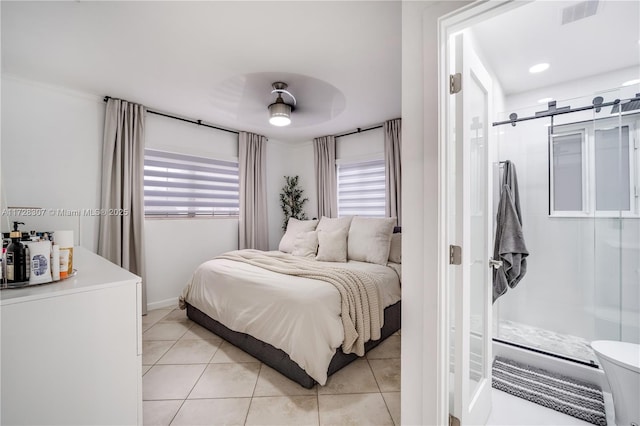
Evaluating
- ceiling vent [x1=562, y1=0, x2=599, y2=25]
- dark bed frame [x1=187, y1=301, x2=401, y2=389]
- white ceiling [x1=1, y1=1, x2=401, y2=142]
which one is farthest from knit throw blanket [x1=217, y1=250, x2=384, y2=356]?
ceiling vent [x1=562, y1=0, x2=599, y2=25]

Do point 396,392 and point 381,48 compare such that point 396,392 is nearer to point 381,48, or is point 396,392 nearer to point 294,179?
point 381,48

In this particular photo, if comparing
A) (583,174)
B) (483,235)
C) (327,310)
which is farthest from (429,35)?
(583,174)

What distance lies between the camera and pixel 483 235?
1471mm

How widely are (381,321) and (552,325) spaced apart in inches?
67.9

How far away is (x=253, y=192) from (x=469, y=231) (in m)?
3.49

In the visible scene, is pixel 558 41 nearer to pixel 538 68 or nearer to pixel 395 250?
pixel 538 68

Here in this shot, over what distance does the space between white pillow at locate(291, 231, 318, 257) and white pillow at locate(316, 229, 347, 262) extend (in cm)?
19

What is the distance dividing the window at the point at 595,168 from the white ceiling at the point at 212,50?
163 centimetres

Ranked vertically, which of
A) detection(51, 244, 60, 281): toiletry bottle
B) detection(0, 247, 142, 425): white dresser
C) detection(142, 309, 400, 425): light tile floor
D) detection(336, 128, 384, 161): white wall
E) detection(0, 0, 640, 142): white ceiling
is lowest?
detection(142, 309, 400, 425): light tile floor

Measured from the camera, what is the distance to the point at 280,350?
198 centimetres

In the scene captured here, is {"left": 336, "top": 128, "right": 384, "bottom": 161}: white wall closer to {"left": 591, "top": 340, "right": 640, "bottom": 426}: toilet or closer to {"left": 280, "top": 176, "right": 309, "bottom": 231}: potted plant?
{"left": 280, "top": 176, "right": 309, "bottom": 231}: potted plant

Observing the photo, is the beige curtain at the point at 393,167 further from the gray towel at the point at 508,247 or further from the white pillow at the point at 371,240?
the gray towel at the point at 508,247

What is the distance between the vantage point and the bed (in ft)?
5.94

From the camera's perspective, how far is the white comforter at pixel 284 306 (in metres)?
1.77
